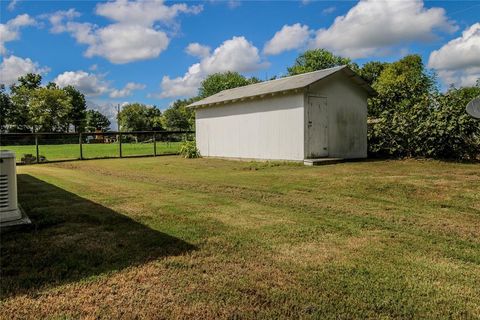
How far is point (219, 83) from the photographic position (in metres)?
36.5

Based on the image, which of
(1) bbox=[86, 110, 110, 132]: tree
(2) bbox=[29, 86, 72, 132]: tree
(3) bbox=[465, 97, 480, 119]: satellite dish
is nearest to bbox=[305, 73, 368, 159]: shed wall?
(3) bbox=[465, 97, 480, 119]: satellite dish

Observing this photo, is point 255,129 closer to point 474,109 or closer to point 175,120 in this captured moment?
point 474,109

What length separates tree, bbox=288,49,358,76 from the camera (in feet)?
125

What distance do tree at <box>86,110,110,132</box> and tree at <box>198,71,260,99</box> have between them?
37.0 m

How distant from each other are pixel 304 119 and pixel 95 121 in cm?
6628

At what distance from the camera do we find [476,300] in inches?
93.7

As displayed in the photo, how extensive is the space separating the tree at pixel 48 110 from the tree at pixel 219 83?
26.2 m

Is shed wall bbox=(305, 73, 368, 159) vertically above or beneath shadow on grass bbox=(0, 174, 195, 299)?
above

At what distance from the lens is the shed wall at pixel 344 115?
12.7m

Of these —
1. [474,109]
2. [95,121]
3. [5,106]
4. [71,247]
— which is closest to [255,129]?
[474,109]

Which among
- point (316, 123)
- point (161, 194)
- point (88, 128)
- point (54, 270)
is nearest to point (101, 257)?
point (54, 270)

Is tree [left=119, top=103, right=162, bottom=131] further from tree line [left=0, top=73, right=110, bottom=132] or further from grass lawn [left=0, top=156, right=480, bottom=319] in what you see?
grass lawn [left=0, top=156, right=480, bottom=319]

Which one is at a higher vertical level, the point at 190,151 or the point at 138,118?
the point at 138,118

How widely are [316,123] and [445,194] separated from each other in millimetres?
6572
